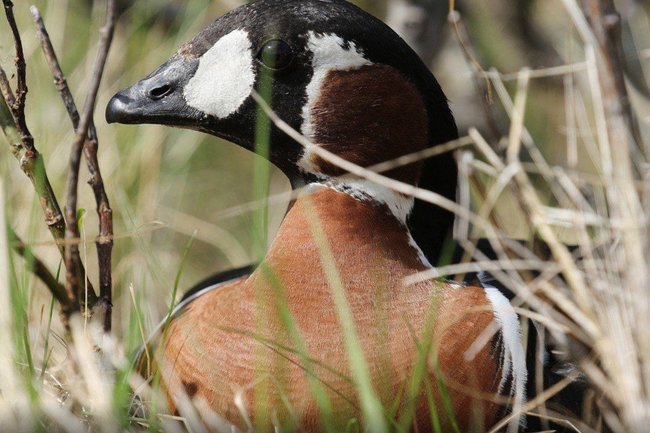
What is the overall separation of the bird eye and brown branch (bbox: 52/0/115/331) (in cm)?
39

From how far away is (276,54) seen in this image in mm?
2268

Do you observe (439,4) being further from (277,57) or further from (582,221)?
(582,221)

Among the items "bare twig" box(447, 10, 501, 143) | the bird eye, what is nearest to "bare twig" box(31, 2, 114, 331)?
the bird eye

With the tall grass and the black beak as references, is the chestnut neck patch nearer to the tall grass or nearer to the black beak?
the tall grass

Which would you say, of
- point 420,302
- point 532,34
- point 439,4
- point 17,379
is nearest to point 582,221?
point 420,302

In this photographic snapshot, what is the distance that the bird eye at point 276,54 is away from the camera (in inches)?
89.0

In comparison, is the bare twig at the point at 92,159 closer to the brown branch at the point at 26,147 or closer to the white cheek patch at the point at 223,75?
the brown branch at the point at 26,147

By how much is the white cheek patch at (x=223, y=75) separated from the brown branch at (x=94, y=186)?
0.78 feet

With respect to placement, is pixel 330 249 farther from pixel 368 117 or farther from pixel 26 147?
pixel 26 147

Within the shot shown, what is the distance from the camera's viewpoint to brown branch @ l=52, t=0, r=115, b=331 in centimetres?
196

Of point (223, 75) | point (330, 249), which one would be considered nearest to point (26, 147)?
point (223, 75)

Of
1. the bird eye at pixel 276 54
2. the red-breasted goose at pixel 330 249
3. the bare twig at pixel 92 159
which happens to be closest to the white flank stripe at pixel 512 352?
the red-breasted goose at pixel 330 249

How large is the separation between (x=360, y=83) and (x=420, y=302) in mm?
493

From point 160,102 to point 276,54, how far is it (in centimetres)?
27
